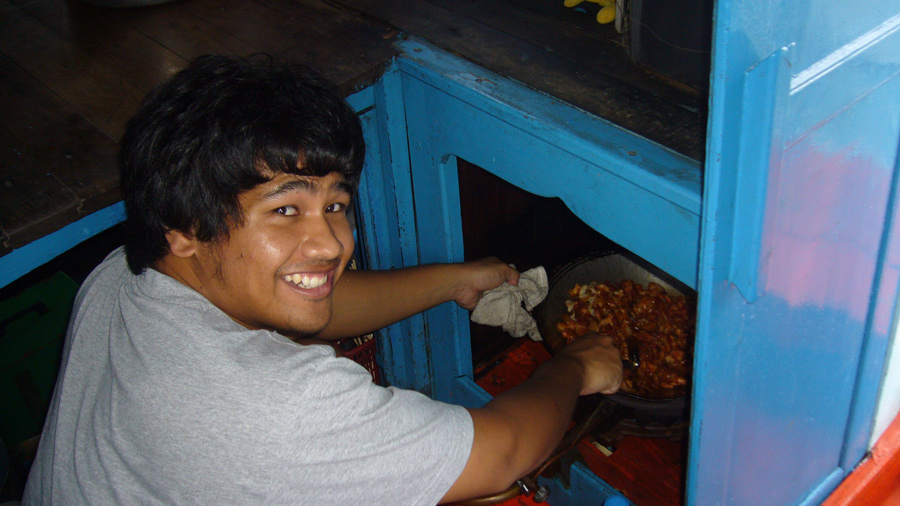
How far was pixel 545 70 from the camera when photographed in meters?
1.43

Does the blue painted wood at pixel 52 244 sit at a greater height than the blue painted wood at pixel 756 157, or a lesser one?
lesser

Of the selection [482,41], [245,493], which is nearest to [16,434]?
[245,493]

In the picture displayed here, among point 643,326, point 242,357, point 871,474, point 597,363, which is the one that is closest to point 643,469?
point 643,326

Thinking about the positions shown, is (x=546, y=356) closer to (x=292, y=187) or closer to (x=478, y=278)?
(x=478, y=278)

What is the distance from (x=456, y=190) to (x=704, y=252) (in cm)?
81

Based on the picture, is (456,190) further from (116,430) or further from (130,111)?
(116,430)

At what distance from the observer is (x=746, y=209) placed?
36.7 inches

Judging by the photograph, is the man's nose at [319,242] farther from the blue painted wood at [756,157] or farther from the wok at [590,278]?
the wok at [590,278]

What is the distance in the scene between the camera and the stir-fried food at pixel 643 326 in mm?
1738

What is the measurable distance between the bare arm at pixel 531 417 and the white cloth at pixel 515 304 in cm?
31

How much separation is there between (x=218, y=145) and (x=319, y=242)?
0.72 feet

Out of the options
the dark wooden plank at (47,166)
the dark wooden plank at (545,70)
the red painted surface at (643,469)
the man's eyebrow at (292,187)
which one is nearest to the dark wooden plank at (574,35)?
the dark wooden plank at (545,70)

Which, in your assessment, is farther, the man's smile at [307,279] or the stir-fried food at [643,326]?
the stir-fried food at [643,326]

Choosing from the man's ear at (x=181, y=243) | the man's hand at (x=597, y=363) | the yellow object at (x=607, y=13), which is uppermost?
the yellow object at (x=607, y=13)
